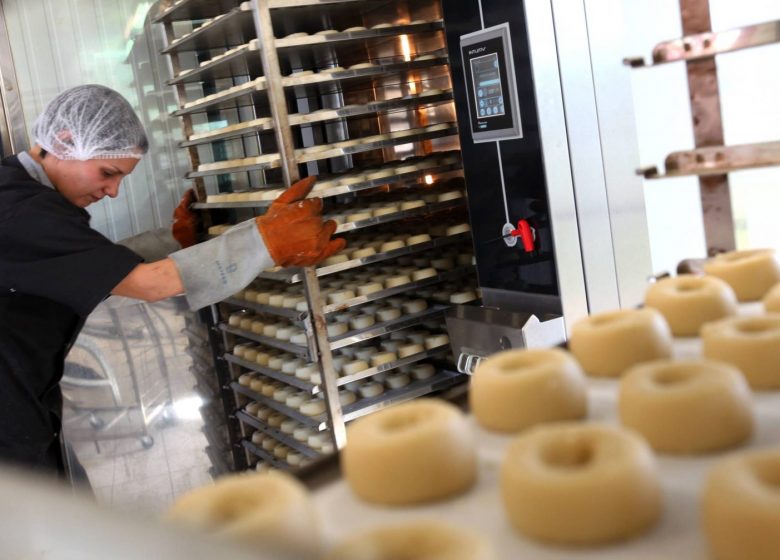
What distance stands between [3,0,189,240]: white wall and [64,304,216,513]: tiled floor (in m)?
0.72

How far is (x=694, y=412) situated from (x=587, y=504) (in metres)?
0.23

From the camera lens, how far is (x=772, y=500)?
2.37 ft

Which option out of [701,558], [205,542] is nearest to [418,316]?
[701,558]

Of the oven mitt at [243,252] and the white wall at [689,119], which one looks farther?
the oven mitt at [243,252]

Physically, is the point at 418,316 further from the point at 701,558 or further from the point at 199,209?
the point at 701,558

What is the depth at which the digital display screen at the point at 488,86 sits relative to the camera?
259 centimetres

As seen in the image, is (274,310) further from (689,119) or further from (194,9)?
(689,119)

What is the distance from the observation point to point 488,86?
2639 millimetres

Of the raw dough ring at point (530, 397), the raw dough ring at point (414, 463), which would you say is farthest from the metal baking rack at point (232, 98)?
the raw dough ring at point (414, 463)

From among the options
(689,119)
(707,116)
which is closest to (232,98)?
(689,119)

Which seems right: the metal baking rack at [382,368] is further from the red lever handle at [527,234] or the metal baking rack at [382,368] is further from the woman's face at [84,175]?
the woman's face at [84,175]

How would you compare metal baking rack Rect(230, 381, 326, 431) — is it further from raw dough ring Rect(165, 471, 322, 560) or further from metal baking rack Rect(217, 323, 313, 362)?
raw dough ring Rect(165, 471, 322, 560)

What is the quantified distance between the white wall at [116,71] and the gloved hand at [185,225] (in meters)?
0.30

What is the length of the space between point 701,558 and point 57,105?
2699 millimetres
